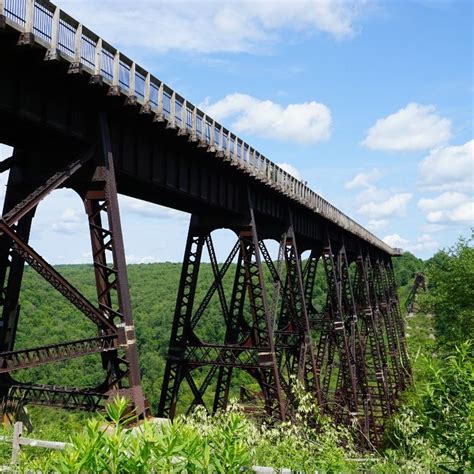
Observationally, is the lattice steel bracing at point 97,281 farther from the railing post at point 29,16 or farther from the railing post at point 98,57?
the railing post at point 29,16

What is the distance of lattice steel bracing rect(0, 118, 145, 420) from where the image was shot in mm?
9750

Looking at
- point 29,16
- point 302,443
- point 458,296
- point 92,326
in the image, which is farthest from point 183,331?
point 92,326

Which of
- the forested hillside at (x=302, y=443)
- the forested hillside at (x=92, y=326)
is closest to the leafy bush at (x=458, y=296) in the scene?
the forested hillside at (x=302, y=443)

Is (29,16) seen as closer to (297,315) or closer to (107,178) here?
(107,178)

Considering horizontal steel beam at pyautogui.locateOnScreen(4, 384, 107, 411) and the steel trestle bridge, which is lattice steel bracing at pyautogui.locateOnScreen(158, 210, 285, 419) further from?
horizontal steel beam at pyautogui.locateOnScreen(4, 384, 107, 411)

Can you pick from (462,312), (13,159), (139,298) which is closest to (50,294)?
(139,298)

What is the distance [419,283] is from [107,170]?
84.9m

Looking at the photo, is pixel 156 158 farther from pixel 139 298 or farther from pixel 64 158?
pixel 139 298

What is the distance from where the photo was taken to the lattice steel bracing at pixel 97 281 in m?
9.75

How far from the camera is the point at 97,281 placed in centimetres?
1101

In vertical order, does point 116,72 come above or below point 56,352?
above

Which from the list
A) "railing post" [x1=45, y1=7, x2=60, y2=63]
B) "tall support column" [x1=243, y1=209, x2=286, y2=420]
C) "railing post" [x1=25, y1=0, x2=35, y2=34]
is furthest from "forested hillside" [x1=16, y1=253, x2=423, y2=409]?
"railing post" [x1=25, y1=0, x2=35, y2=34]

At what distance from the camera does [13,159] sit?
11.4m

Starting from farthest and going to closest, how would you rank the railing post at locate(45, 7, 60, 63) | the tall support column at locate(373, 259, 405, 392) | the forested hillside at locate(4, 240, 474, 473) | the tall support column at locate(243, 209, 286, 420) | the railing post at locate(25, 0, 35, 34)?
1. the tall support column at locate(373, 259, 405, 392)
2. the tall support column at locate(243, 209, 286, 420)
3. the railing post at locate(45, 7, 60, 63)
4. the railing post at locate(25, 0, 35, 34)
5. the forested hillside at locate(4, 240, 474, 473)
